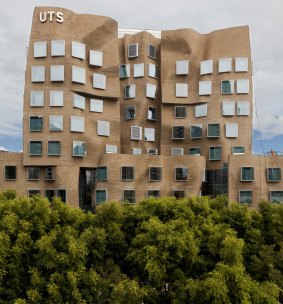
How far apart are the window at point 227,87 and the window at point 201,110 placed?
10.0 ft

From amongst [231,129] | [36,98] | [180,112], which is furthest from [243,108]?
[36,98]

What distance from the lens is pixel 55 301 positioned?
17.6m

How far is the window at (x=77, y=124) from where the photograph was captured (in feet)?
137

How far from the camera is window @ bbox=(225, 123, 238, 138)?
1806 inches

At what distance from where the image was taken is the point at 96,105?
4481 cm

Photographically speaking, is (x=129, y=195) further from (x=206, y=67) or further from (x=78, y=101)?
(x=206, y=67)

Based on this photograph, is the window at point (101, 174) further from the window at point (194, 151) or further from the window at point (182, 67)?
the window at point (182, 67)

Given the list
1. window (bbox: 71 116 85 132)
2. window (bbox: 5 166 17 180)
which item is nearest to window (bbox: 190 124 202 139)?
window (bbox: 71 116 85 132)

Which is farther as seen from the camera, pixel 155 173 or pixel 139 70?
pixel 139 70

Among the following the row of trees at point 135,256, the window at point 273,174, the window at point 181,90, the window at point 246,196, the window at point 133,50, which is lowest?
the row of trees at point 135,256

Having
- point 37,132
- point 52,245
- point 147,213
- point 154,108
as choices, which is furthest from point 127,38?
point 52,245

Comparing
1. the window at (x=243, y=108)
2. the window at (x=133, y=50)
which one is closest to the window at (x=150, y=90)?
the window at (x=133, y=50)

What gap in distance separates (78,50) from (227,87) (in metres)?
19.4

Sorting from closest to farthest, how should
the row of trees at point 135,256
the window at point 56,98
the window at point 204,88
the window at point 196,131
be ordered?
the row of trees at point 135,256 → the window at point 56,98 → the window at point 196,131 → the window at point 204,88
